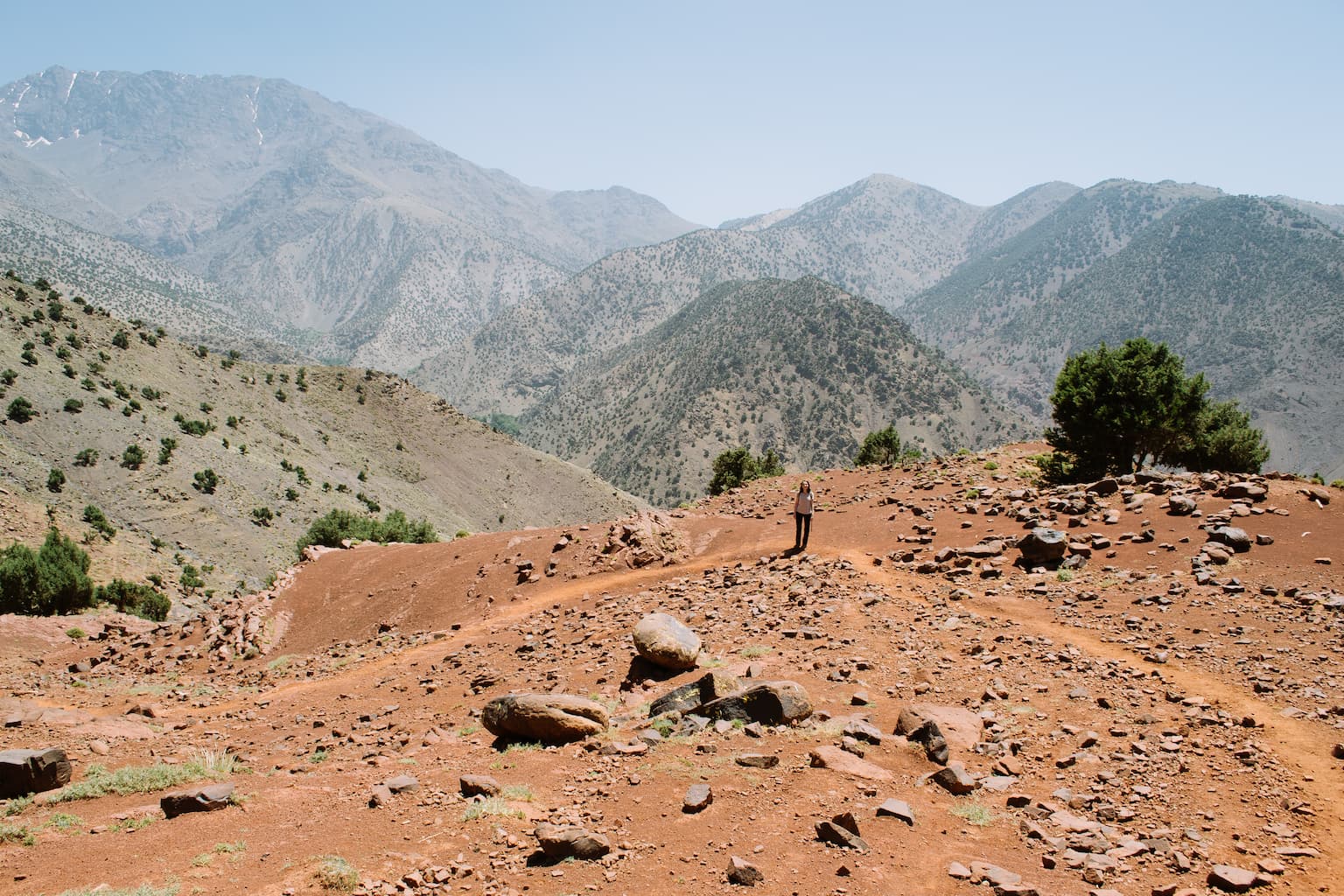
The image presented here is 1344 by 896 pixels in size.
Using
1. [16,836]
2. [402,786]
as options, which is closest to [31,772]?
[16,836]

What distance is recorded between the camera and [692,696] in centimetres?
1066

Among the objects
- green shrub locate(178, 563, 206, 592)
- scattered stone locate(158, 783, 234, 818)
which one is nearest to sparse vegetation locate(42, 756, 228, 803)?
scattered stone locate(158, 783, 234, 818)

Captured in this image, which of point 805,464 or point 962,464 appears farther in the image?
point 805,464

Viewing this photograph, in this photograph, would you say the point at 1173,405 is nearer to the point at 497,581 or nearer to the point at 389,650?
the point at 497,581

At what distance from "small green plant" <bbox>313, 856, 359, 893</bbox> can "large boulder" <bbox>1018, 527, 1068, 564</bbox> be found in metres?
15.3

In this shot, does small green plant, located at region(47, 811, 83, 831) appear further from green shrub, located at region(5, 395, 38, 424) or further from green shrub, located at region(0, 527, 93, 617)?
green shrub, located at region(5, 395, 38, 424)

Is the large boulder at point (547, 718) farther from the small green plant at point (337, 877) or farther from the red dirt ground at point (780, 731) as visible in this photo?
the small green plant at point (337, 877)

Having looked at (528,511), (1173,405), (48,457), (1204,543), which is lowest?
(528,511)

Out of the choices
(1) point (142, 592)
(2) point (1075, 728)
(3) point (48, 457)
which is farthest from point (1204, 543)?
(3) point (48, 457)

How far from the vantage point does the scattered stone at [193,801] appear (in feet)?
26.7

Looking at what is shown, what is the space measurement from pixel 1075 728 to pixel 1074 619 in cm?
469

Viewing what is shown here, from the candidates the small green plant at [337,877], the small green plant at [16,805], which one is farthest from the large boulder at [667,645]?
the small green plant at [16,805]

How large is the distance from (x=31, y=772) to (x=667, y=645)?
885 centimetres

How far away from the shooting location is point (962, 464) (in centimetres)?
2620
